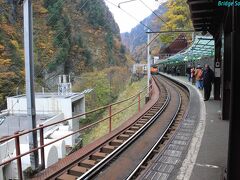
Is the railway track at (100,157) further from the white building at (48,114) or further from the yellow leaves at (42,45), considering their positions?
the yellow leaves at (42,45)

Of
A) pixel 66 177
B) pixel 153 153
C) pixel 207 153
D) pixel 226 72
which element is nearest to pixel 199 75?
pixel 226 72

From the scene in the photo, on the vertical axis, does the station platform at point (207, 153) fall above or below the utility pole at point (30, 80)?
below

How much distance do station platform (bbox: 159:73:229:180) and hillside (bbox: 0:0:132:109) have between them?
105ft

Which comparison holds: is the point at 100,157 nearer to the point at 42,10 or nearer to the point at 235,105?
the point at 235,105

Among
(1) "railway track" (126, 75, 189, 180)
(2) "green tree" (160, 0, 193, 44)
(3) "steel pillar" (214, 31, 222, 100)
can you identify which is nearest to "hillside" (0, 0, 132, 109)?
(2) "green tree" (160, 0, 193, 44)

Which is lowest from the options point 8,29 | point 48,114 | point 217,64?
point 48,114

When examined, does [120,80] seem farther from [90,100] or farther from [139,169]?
[139,169]

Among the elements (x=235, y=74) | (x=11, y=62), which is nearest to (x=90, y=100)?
(x=11, y=62)

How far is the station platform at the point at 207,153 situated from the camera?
5.65 metres

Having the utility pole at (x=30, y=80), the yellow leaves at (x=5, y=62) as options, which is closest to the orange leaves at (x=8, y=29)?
the yellow leaves at (x=5, y=62)

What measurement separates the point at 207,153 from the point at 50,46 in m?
49.2

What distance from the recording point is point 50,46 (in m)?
52.8

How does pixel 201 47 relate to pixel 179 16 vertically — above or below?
below

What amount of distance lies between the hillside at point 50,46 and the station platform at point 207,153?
105 feet
